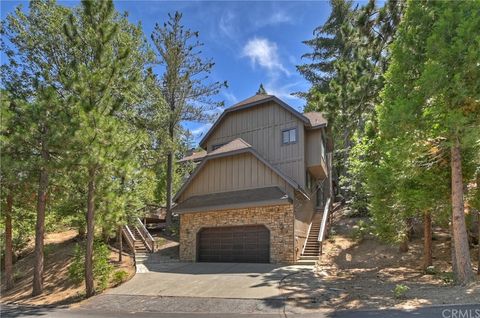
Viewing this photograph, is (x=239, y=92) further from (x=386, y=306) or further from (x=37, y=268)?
(x=386, y=306)

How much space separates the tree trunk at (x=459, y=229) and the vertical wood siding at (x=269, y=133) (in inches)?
327

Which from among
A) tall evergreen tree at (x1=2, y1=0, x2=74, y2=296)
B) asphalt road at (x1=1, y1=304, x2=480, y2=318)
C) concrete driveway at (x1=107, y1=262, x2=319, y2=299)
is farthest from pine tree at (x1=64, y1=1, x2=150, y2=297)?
concrete driveway at (x1=107, y1=262, x2=319, y2=299)

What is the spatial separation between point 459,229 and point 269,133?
11.1m

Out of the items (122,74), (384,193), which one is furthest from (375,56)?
(122,74)

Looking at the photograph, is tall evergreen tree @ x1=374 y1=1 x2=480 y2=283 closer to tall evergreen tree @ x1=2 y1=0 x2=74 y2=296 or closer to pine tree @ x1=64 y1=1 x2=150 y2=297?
pine tree @ x1=64 y1=1 x2=150 y2=297

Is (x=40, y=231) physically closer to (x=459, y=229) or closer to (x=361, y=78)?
(x=459, y=229)

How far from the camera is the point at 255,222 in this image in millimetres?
17125

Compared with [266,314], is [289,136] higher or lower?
higher

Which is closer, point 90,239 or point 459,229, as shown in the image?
point 459,229

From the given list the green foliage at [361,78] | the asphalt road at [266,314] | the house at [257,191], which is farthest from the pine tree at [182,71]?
the asphalt road at [266,314]

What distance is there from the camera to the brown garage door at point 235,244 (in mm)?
16969

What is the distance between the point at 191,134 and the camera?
24.8m

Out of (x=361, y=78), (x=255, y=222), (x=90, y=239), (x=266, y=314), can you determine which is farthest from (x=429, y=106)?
(x=90, y=239)

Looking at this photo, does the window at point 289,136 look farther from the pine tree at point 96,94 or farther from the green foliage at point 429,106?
the pine tree at point 96,94
